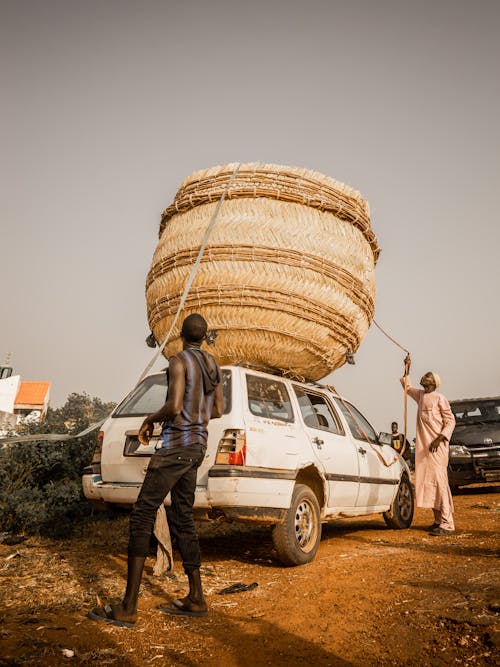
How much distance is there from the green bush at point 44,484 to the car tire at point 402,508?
12.8 ft

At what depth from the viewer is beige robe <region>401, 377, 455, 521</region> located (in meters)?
6.46

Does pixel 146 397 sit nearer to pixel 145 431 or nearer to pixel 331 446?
pixel 145 431

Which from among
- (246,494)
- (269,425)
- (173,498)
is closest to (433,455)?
(269,425)

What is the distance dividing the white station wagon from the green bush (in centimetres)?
186

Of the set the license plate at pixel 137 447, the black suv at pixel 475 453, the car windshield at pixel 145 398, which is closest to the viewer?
the license plate at pixel 137 447

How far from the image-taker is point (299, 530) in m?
4.84

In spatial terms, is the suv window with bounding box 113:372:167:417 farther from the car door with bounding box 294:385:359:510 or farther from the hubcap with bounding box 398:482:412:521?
the hubcap with bounding box 398:482:412:521

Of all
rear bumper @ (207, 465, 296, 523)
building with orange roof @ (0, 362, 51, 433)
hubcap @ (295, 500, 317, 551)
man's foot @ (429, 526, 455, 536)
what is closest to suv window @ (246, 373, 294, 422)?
rear bumper @ (207, 465, 296, 523)

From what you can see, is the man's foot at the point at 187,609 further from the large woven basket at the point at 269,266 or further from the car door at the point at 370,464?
the car door at the point at 370,464

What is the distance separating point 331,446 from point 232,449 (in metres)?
1.55

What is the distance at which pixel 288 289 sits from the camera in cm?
493

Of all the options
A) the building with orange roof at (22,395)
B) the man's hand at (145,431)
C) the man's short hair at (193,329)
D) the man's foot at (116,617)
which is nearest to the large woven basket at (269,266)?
the man's short hair at (193,329)

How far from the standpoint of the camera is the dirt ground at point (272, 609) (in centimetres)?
268

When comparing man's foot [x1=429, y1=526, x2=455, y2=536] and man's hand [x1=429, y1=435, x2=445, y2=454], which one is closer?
man's foot [x1=429, y1=526, x2=455, y2=536]
